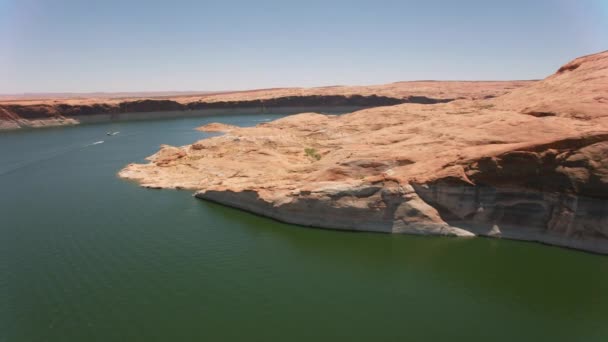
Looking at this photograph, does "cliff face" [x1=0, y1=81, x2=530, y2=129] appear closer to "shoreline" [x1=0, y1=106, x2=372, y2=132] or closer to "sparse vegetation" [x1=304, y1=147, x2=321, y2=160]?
"shoreline" [x1=0, y1=106, x2=372, y2=132]

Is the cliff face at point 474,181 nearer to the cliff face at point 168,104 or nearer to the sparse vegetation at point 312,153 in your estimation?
the sparse vegetation at point 312,153

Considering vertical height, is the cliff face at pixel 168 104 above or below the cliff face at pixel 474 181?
above

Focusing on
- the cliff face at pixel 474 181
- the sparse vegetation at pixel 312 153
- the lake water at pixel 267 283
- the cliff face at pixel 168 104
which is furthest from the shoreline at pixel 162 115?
the cliff face at pixel 474 181

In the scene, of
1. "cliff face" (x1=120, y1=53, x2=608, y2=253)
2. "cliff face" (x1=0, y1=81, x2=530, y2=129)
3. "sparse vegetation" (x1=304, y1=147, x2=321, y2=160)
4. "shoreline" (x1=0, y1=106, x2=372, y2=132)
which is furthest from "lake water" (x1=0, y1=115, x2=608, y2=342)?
"cliff face" (x1=0, y1=81, x2=530, y2=129)

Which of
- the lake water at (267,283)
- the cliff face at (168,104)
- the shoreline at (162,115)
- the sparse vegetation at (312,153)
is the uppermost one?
the cliff face at (168,104)

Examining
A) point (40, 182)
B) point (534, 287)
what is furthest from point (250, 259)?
point (40, 182)

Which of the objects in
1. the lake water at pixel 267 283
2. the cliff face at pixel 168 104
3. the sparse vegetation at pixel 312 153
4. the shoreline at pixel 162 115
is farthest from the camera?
the shoreline at pixel 162 115

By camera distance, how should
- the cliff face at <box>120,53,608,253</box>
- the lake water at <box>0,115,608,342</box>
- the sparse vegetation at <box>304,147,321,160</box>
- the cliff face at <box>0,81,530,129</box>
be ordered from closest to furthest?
the lake water at <box>0,115,608,342</box> < the cliff face at <box>120,53,608,253</box> < the sparse vegetation at <box>304,147,321,160</box> < the cliff face at <box>0,81,530,129</box>
